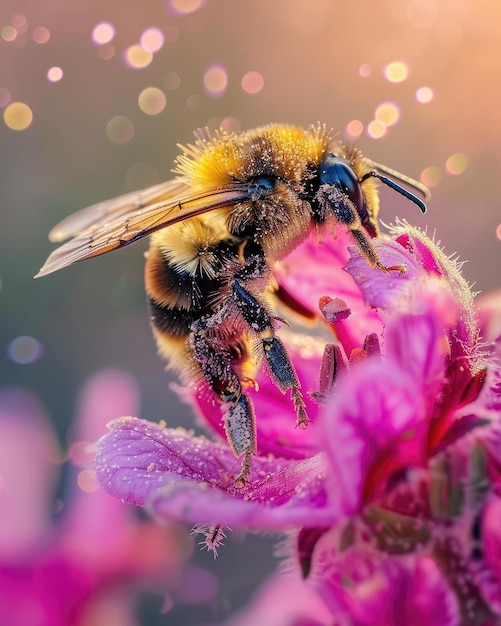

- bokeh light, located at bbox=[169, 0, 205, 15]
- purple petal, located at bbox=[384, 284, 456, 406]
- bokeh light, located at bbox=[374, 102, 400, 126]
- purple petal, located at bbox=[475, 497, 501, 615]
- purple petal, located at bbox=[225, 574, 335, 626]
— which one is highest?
bokeh light, located at bbox=[169, 0, 205, 15]

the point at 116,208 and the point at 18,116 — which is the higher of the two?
the point at 18,116

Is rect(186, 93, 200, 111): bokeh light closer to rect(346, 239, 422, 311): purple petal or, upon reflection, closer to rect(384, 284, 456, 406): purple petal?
rect(346, 239, 422, 311): purple petal

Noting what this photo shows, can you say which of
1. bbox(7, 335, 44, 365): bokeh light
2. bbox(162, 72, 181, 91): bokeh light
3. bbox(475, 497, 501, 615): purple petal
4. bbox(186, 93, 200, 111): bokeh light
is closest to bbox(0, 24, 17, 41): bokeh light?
bbox(162, 72, 181, 91): bokeh light

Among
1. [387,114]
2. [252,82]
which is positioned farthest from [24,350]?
[387,114]

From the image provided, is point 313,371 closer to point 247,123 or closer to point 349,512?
point 349,512

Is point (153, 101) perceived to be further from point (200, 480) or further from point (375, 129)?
point (200, 480)

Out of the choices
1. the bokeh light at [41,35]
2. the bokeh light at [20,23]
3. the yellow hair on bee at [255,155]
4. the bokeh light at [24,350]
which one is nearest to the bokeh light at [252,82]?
the bokeh light at [41,35]

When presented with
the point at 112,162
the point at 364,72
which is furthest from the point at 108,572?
the point at 364,72
